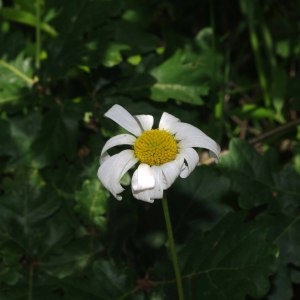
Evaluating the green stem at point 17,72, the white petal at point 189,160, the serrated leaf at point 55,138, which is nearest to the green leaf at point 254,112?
the serrated leaf at point 55,138

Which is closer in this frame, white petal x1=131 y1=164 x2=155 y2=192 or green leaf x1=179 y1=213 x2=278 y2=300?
white petal x1=131 y1=164 x2=155 y2=192

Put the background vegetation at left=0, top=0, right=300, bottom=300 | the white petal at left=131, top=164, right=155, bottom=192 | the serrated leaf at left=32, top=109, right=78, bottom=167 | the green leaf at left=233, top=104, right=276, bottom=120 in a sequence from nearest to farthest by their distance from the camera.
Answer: the white petal at left=131, top=164, right=155, bottom=192 → the background vegetation at left=0, top=0, right=300, bottom=300 → the serrated leaf at left=32, top=109, right=78, bottom=167 → the green leaf at left=233, top=104, right=276, bottom=120

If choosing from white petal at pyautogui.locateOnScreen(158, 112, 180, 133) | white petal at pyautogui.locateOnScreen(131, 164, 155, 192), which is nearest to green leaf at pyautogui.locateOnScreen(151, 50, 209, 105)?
white petal at pyautogui.locateOnScreen(158, 112, 180, 133)

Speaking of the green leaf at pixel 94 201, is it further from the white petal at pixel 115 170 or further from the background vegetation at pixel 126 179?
the white petal at pixel 115 170

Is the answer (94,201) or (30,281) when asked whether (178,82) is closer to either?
(94,201)

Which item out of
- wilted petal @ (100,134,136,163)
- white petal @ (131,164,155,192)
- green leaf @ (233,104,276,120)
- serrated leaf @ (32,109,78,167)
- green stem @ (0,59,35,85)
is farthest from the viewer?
green leaf @ (233,104,276,120)

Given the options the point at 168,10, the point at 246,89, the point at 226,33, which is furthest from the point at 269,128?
the point at 168,10

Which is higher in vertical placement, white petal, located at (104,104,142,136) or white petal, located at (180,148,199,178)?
white petal, located at (104,104,142,136)

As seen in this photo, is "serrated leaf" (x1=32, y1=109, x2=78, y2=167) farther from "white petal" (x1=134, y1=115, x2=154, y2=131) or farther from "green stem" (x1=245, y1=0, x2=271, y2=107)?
"green stem" (x1=245, y1=0, x2=271, y2=107)
